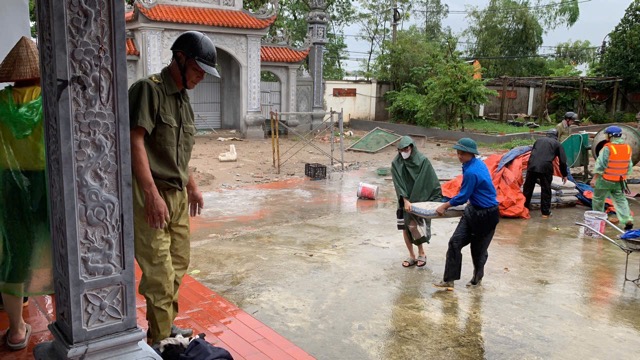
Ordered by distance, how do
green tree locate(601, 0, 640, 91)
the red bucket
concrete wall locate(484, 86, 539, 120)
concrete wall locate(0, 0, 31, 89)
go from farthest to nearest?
concrete wall locate(484, 86, 539, 120) → green tree locate(601, 0, 640, 91) → the red bucket → concrete wall locate(0, 0, 31, 89)

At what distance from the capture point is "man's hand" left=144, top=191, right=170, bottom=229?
2.93m

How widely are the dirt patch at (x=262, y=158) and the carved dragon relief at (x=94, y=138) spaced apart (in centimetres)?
788

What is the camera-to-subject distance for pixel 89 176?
248 centimetres

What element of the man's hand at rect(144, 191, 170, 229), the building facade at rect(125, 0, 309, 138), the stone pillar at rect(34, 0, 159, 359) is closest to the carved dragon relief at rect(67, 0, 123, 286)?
the stone pillar at rect(34, 0, 159, 359)

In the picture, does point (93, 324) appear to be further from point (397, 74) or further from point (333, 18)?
point (333, 18)

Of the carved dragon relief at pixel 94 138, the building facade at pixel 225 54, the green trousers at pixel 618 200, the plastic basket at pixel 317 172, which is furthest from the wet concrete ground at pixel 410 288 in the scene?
the building facade at pixel 225 54

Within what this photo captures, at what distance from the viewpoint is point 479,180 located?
512cm

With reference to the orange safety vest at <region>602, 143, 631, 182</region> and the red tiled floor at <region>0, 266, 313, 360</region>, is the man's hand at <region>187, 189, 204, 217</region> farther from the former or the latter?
the orange safety vest at <region>602, 143, 631, 182</region>

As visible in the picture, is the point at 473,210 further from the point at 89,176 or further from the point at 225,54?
the point at 225,54

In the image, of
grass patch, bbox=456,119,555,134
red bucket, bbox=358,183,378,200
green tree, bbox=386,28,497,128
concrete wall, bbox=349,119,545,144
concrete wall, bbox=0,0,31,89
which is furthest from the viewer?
grass patch, bbox=456,119,555,134

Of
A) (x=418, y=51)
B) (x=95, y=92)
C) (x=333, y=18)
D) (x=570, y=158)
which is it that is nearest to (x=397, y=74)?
(x=418, y=51)

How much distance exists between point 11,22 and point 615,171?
25.3 ft

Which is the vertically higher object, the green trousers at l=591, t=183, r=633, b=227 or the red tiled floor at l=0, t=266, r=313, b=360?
the green trousers at l=591, t=183, r=633, b=227

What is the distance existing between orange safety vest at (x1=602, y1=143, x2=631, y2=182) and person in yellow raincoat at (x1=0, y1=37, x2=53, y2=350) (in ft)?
24.0
